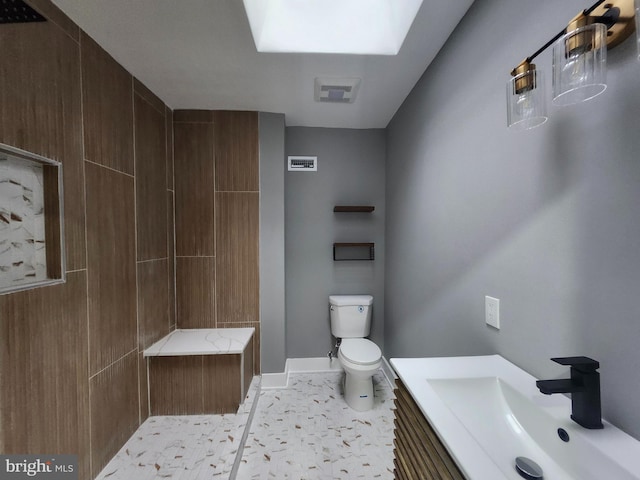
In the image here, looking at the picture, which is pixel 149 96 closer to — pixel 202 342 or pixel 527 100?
pixel 202 342

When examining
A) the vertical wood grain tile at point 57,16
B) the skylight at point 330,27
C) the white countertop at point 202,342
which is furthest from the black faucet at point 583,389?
the vertical wood grain tile at point 57,16

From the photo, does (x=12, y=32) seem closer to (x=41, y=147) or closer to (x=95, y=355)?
(x=41, y=147)

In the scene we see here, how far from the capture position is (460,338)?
1273mm

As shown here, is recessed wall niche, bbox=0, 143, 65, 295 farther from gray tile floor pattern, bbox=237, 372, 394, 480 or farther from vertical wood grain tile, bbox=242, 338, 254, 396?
gray tile floor pattern, bbox=237, 372, 394, 480

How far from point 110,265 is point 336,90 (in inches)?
73.0

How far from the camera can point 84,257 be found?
127 cm

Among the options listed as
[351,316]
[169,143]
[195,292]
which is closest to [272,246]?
[195,292]

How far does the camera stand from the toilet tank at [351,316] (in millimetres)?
2322

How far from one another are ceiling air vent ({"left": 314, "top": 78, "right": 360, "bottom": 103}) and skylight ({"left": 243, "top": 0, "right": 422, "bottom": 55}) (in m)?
0.26

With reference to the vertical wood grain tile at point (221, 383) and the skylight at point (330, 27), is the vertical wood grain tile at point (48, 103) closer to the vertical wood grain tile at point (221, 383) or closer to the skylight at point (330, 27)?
the skylight at point (330, 27)

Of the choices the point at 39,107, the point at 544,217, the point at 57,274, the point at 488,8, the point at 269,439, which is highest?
the point at 488,8

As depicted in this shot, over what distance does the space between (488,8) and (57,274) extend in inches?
87.0

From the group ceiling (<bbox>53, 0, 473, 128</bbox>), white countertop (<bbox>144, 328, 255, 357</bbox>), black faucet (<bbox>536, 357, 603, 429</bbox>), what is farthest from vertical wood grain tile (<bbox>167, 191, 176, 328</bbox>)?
black faucet (<bbox>536, 357, 603, 429</bbox>)

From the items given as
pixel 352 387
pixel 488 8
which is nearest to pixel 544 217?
pixel 488 8
